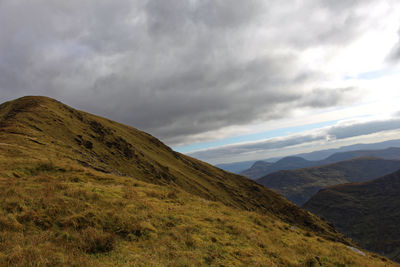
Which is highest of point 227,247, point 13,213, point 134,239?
point 13,213

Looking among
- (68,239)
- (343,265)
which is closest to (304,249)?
(343,265)

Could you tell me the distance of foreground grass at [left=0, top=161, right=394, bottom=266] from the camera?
8.99m

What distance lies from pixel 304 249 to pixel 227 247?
7.55 m

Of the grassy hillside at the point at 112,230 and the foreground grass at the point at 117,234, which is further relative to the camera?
the grassy hillside at the point at 112,230

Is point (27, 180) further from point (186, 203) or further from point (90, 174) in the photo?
point (186, 203)

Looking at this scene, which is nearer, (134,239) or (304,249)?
(134,239)

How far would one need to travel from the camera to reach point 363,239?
18938cm

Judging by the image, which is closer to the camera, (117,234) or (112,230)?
(117,234)

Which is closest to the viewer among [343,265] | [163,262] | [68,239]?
[163,262]

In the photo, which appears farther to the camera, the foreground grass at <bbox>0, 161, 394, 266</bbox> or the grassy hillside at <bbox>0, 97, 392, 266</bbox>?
the grassy hillside at <bbox>0, 97, 392, 266</bbox>

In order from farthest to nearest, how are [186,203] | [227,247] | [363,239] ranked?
[363,239] < [186,203] < [227,247]

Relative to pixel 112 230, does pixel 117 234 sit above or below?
below

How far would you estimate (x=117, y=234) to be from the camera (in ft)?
37.5

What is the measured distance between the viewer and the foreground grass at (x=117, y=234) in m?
8.99
